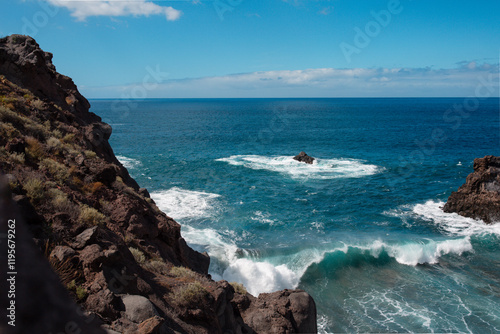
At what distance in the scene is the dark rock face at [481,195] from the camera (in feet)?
104

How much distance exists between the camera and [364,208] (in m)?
34.4

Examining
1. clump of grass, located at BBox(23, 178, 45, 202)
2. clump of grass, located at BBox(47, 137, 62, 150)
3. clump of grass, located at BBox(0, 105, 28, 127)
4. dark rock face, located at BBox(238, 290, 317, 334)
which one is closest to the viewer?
clump of grass, located at BBox(23, 178, 45, 202)

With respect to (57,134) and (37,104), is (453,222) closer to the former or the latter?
(57,134)

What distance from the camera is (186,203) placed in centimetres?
3397

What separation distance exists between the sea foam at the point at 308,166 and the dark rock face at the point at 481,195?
13.8 meters

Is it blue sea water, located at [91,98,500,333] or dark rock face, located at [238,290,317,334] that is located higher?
dark rock face, located at [238,290,317,334]

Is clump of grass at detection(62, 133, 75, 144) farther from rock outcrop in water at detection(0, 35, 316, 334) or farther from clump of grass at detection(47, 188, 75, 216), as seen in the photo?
clump of grass at detection(47, 188, 75, 216)

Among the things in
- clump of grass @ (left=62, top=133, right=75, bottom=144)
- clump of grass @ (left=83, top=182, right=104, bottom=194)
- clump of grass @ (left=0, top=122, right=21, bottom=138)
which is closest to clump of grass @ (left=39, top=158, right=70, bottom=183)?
clump of grass @ (left=83, top=182, right=104, bottom=194)

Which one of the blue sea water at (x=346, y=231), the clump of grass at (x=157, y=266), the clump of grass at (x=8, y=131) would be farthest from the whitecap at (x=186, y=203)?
the clump of grass at (x=157, y=266)

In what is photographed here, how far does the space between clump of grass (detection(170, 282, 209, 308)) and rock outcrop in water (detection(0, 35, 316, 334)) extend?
0.09 ft

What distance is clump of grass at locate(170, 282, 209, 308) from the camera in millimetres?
9602

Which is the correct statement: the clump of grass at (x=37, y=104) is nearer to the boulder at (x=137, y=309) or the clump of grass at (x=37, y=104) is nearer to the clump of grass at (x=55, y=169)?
the clump of grass at (x=55, y=169)

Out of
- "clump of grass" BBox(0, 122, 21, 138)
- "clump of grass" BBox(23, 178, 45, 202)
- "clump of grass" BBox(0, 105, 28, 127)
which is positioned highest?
"clump of grass" BBox(0, 105, 28, 127)

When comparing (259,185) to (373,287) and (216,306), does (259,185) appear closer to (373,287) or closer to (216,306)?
(373,287)
